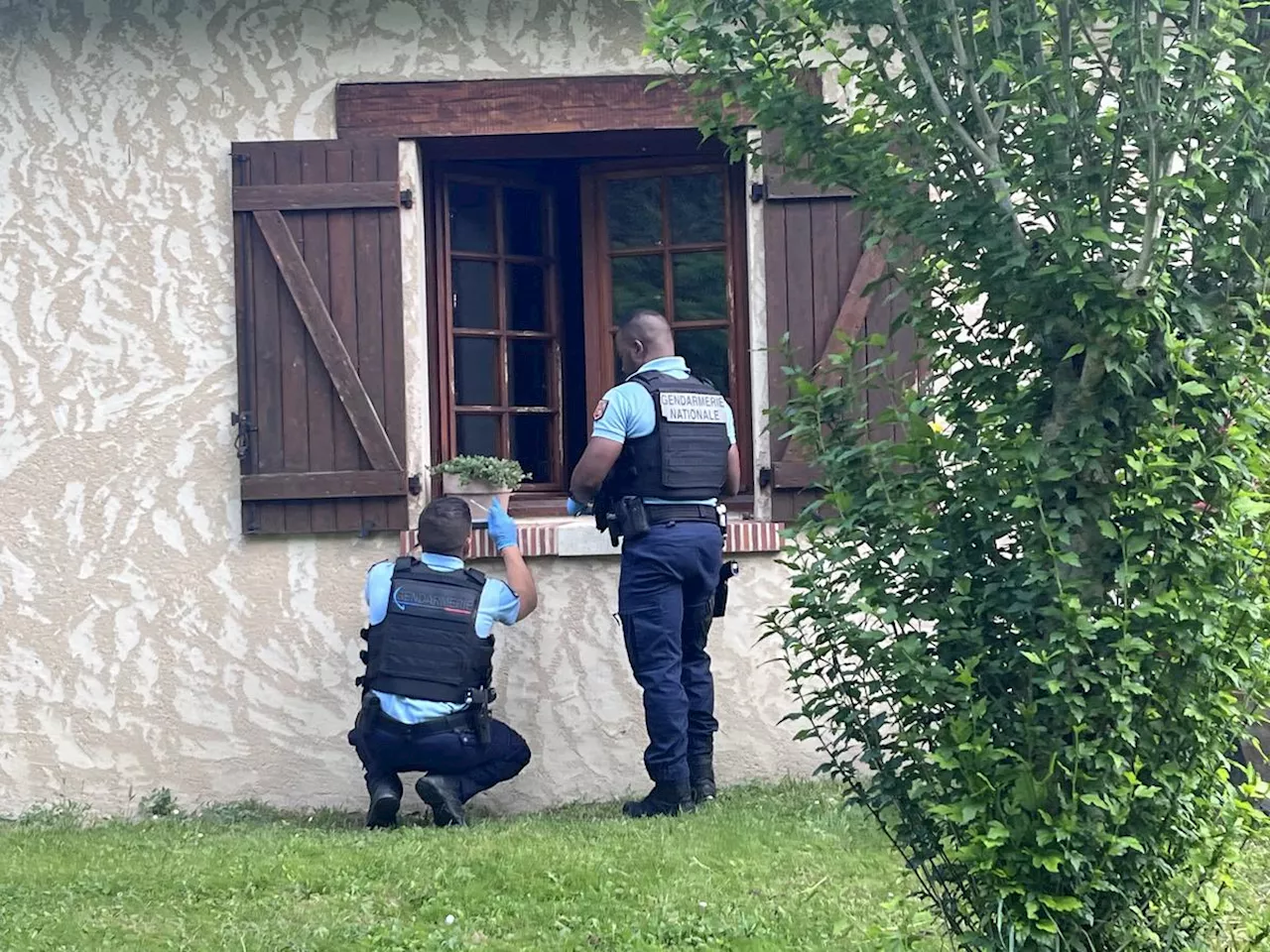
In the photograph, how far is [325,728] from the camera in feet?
19.1

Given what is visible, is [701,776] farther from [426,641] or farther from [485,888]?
[485,888]

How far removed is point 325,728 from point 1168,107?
13.8 ft

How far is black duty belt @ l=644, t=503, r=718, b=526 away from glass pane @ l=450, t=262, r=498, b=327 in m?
1.64

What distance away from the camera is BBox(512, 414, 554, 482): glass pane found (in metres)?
6.55

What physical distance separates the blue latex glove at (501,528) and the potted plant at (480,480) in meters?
0.08

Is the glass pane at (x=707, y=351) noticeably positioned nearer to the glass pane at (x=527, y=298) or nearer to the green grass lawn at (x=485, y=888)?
the glass pane at (x=527, y=298)

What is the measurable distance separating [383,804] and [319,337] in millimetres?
1809

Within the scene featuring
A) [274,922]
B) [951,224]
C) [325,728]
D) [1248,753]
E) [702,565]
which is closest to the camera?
[951,224]

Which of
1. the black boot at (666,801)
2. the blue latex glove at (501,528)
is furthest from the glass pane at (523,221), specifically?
the black boot at (666,801)

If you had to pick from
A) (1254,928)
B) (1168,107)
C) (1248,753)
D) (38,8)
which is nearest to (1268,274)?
(1168,107)

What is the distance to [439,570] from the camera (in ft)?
17.4

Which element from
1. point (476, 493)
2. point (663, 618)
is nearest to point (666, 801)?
point (663, 618)

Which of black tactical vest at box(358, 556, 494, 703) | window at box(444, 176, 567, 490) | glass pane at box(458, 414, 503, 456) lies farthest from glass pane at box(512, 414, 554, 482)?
black tactical vest at box(358, 556, 494, 703)

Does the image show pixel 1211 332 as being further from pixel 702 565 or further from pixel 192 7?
pixel 192 7
